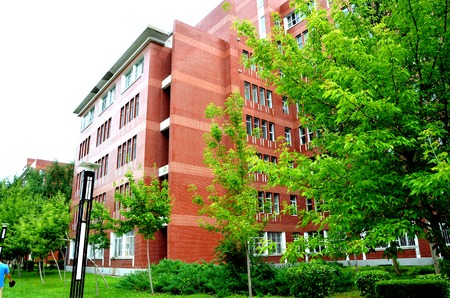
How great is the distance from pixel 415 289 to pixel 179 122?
1888 centimetres

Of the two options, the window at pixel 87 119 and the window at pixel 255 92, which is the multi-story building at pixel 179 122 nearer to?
the window at pixel 255 92

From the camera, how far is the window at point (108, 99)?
33.9m

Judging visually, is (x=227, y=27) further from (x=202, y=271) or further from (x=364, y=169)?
(x=364, y=169)

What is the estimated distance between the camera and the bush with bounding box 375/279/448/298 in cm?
856

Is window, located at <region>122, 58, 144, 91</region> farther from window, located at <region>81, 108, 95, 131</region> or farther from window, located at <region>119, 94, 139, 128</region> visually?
window, located at <region>81, 108, 95, 131</region>

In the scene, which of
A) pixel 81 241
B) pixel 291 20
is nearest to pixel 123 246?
pixel 81 241

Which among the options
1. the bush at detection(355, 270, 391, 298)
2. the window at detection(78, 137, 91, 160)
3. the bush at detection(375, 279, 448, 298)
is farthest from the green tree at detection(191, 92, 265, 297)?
the window at detection(78, 137, 91, 160)

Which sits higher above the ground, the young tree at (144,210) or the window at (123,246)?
the young tree at (144,210)

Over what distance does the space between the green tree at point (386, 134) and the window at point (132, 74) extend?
24.6m

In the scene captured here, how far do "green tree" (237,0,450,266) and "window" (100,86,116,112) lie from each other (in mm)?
30180

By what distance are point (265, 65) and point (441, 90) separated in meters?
3.29

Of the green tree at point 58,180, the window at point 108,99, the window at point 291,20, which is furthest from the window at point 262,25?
the green tree at point 58,180

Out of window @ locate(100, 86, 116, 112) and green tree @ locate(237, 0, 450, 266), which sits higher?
window @ locate(100, 86, 116, 112)

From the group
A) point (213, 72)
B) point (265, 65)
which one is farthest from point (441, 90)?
point (213, 72)
